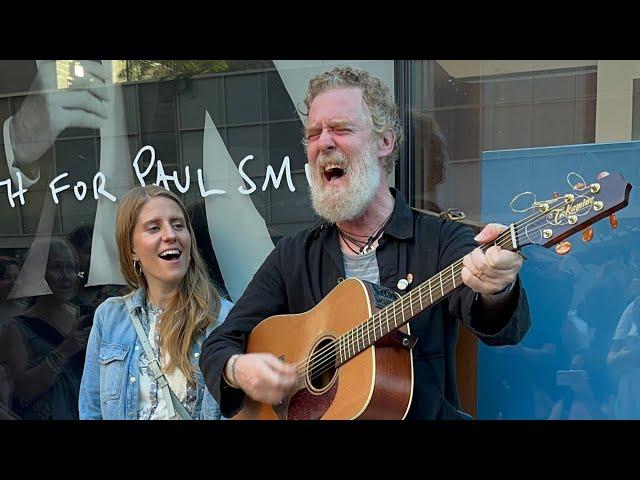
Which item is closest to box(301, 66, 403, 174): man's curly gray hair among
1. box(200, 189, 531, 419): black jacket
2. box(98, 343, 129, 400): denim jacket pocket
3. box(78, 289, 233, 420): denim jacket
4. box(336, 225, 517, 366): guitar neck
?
box(200, 189, 531, 419): black jacket

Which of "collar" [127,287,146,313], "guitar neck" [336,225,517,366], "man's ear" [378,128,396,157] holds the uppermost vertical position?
"man's ear" [378,128,396,157]

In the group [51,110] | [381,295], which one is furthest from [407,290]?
[51,110]

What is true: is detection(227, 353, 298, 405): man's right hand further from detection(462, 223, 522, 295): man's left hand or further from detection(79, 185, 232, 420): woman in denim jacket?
detection(462, 223, 522, 295): man's left hand

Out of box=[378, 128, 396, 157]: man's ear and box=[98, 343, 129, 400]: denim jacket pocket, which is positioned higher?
box=[378, 128, 396, 157]: man's ear

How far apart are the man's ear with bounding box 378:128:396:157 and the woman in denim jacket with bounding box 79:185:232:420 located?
96 centimetres

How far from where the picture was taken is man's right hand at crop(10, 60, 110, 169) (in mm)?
2906

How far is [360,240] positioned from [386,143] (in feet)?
1.20

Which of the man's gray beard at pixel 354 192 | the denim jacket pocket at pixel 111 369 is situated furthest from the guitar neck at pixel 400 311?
the denim jacket pocket at pixel 111 369

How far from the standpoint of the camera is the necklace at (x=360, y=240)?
221 centimetres

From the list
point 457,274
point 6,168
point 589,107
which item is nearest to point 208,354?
point 457,274

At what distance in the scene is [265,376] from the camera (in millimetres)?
2102

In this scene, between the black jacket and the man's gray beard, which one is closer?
the black jacket

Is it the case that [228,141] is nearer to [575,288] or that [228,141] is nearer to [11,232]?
[11,232]

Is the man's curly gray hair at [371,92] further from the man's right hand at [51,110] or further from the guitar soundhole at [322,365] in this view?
the man's right hand at [51,110]
